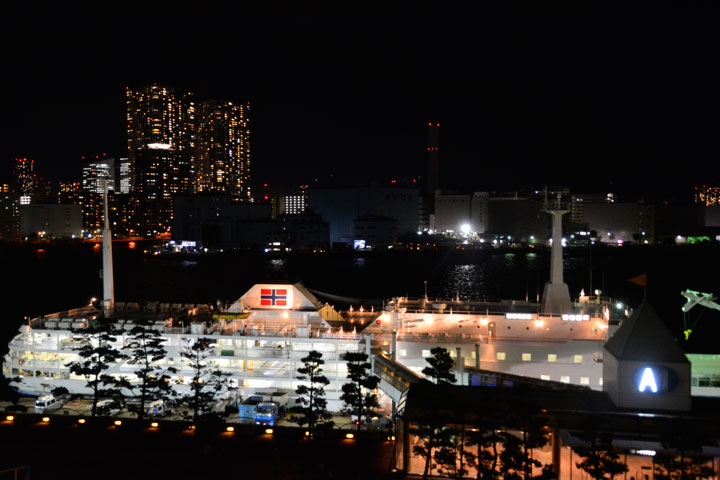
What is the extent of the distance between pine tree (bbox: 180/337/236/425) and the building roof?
8.16 metres

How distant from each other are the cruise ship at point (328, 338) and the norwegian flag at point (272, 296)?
0.03 m

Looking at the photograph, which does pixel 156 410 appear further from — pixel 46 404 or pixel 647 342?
pixel 647 342

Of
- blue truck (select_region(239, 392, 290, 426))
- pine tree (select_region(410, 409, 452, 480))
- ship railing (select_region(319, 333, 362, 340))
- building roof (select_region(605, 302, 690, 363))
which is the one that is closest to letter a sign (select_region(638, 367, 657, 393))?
building roof (select_region(605, 302, 690, 363))

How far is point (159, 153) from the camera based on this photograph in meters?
145

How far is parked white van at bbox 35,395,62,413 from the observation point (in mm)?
16261

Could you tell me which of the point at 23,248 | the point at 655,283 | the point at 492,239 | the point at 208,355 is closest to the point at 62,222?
the point at 23,248

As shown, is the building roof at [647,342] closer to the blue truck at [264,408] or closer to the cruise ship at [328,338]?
the cruise ship at [328,338]

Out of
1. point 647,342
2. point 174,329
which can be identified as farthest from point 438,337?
point 647,342

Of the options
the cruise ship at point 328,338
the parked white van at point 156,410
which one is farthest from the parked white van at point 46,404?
the parked white van at point 156,410

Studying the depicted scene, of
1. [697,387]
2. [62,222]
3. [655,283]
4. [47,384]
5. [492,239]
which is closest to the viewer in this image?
[697,387]

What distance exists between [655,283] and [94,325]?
52516 millimetres

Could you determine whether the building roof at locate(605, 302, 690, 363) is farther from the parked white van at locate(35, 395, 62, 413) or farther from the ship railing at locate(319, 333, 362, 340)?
the parked white van at locate(35, 395, 62, 413)

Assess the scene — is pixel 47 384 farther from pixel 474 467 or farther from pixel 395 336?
pixel 474 467

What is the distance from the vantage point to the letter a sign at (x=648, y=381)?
31.6 feet
